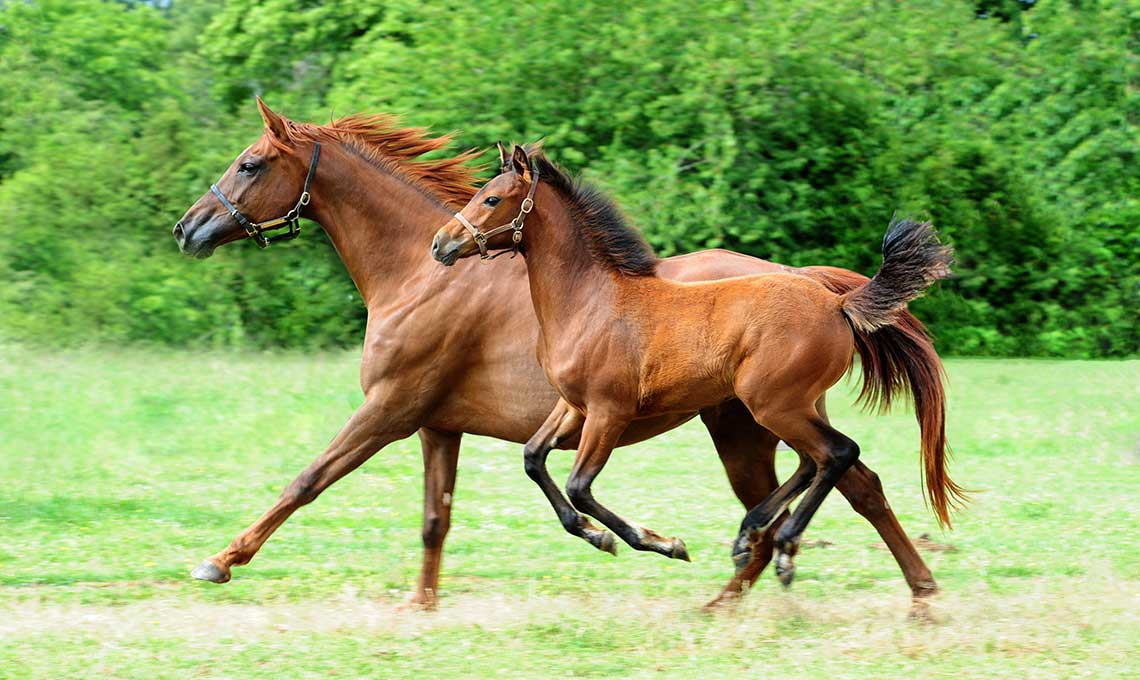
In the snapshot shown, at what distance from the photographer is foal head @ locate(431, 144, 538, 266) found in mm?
5762

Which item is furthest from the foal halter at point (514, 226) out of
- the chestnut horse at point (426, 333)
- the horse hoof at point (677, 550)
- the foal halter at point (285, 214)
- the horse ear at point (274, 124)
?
the horse hoof at point (677, 550)

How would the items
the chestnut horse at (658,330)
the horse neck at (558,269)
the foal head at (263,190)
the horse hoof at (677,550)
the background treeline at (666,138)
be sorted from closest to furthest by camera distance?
the chestnut horse at (658,330) → the horse hoof at (677,550) → the horse neck at (558,269) → the foal head at (263,190) → the background treeline at (666,138)

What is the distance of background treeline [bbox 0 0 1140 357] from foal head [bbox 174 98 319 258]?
8983mm

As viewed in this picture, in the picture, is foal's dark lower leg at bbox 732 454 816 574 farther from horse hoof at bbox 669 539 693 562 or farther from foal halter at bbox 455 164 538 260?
foal halter at bbox 455 164 538 260

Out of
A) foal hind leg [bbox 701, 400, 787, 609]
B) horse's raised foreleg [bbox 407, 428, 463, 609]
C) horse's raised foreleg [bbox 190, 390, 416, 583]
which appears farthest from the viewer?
horse's raised foreleg [bbox 407, 428, 463, 609]

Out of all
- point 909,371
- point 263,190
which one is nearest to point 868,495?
point 909,371

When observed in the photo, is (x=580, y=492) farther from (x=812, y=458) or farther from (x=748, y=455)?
(x=748, y=455)

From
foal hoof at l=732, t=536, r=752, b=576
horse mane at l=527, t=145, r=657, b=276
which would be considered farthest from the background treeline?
foal hoof at l=732, t=536, r=752, b=576

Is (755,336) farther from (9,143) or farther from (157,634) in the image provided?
(9,143)

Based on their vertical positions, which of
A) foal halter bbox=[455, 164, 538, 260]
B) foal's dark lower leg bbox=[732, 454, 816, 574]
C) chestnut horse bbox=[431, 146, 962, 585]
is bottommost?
foal's dark lower leg bbox=[732, 454, 816, 574]

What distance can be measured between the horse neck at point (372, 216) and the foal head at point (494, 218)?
78cm

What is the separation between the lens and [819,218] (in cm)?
1720

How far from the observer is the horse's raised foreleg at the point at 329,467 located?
19.9 ft

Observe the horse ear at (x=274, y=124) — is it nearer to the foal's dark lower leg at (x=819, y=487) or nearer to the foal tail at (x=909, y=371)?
the foal tail at (x=909, y=371)
